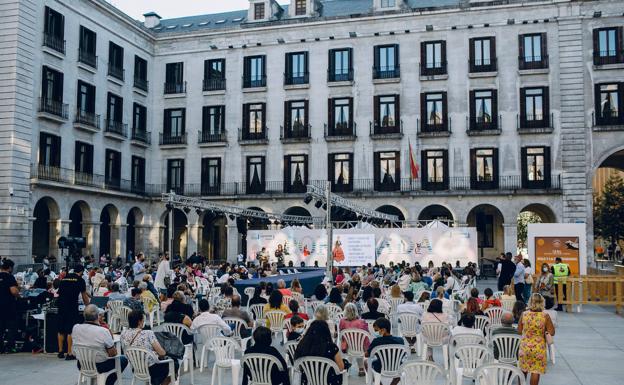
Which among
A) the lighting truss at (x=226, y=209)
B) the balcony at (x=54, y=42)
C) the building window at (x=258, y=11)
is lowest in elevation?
the lighting truss at (x=226, y=209)

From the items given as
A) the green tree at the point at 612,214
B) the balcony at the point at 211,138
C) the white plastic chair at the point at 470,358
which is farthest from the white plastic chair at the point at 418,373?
the green tree at the point at 612,214

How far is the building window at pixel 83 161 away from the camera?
1316 inches

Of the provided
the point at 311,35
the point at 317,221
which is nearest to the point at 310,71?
the point at 311,35

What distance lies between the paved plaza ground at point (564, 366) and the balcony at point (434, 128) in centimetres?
2189

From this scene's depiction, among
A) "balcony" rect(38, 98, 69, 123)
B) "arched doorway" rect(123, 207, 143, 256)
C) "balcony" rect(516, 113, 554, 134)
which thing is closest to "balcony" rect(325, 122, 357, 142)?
"balcony" rect(516, 113, 554, 134)

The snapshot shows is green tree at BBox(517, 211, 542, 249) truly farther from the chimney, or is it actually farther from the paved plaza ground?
the paved plaza ground

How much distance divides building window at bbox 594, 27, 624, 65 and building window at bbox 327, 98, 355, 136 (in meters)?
14.9

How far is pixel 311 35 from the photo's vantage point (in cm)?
3850

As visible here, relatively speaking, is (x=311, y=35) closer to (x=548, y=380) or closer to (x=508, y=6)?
(x=508, y=6)

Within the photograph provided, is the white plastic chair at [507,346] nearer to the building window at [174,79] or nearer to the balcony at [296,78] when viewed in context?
the balcony at [296,78]

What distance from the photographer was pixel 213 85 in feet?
132

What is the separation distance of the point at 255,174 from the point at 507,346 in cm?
3080

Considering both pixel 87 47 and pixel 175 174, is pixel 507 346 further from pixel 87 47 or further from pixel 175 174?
pixel 175 174

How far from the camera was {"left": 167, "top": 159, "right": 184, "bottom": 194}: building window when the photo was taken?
40.6 metres
